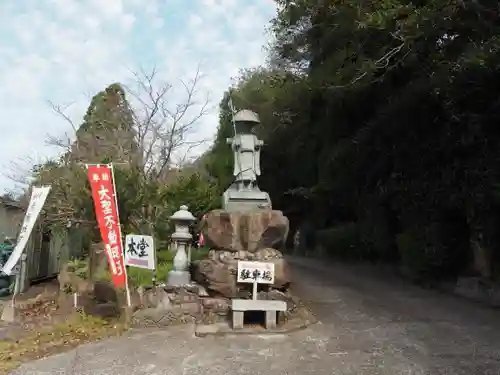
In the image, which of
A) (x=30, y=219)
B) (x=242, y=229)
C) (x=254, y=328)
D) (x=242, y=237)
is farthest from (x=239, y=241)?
(x=30, y=219)

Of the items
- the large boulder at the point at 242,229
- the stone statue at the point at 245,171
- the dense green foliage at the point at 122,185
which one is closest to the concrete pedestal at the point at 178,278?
the large boulder at the point at 242,229

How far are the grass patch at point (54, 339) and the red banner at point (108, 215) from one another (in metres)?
0.75

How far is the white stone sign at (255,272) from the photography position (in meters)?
6.93

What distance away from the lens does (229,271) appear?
24.2ft

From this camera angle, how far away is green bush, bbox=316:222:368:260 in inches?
536

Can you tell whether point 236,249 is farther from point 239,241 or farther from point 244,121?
point 244,121

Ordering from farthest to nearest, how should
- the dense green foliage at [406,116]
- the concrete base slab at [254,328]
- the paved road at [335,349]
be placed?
the dense green foliage at [406,116] → the concrete base slab at [254,328] → the paved road at [335,349]

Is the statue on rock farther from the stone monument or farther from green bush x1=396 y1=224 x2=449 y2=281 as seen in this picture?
green bush x1=396 y1=224 x2=449 y2=281

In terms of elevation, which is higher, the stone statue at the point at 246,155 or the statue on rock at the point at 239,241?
the stone statue at the point at 246,155

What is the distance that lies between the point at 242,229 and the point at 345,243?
751cm

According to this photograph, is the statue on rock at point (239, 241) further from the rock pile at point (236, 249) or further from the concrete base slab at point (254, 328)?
the concrete base slab at point (254, 328)

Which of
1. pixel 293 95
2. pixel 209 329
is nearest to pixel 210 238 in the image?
pixel 209 329

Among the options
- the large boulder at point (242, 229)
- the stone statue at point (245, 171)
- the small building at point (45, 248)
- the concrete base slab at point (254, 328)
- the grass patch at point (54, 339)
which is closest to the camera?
the grass patch at point (54, 339)

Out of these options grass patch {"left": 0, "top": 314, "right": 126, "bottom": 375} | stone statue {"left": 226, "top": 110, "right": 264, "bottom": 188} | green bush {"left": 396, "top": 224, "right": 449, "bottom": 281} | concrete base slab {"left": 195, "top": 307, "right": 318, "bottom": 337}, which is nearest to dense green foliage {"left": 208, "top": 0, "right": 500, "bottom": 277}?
green bush {"left": 396, "top": 224, "right": 449, "bottom": 281}
